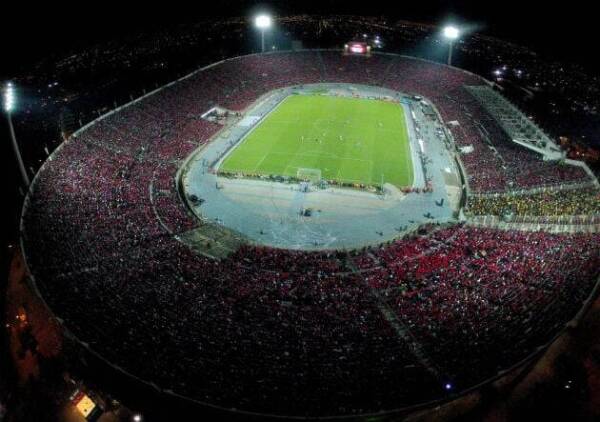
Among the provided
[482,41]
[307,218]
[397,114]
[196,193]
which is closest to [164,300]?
[307,218]

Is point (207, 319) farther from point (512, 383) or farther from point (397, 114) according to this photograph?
point (397, 114)

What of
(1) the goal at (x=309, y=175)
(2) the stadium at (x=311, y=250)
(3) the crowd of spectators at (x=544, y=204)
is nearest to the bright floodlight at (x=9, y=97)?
(2) the stadium at (x=311, y=250)

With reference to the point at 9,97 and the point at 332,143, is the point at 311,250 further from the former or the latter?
the point at 9,97

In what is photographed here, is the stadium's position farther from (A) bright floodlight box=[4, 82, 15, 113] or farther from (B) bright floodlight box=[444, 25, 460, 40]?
(B) bright floodlight box=[444, 25, 460, 40]

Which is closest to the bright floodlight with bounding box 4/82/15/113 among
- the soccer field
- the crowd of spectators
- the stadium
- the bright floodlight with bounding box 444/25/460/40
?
the stadium

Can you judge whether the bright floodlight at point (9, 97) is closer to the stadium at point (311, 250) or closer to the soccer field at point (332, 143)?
the stadium at point (311, 250)

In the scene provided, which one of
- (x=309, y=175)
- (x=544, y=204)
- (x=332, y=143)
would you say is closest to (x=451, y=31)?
(x=332, y=143)
